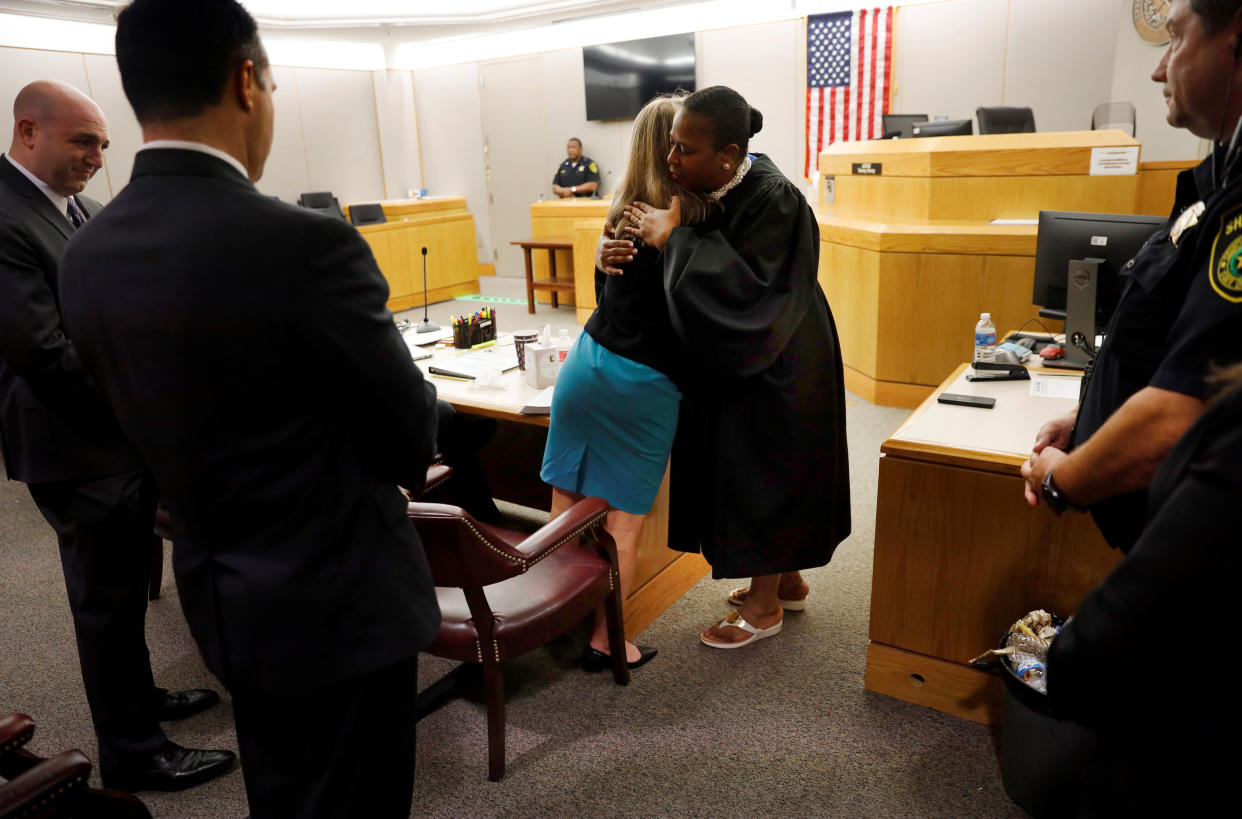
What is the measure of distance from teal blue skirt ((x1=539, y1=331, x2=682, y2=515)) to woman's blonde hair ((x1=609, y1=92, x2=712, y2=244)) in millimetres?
361

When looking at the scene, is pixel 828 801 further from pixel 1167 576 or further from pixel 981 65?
pixel 981 65

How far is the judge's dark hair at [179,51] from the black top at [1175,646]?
1.09 m

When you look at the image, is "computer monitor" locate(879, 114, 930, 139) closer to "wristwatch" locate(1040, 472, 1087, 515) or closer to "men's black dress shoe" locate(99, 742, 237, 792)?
"wristwatch" locate(1040, 472, 1087, 515)

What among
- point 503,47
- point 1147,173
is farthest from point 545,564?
point 503,47

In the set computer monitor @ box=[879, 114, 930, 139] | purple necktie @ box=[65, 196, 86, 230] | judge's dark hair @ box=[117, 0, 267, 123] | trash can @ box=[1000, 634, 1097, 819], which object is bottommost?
trash can @ box=[1000, 634, 1097, 819]

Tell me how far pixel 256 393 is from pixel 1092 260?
8.66 ft

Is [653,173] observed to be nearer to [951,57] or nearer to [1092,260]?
[1092,260]

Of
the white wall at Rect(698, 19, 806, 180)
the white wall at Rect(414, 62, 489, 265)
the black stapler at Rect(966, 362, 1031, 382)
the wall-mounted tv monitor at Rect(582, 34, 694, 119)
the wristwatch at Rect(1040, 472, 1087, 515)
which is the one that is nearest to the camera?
the wristwatch at Rect(1040, 472, 1087, 515)

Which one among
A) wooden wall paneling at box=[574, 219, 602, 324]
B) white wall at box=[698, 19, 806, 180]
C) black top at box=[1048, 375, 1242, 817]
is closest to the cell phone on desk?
black top at box=[1048, 375, 1242, 817]

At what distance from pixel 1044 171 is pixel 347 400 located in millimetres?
4322

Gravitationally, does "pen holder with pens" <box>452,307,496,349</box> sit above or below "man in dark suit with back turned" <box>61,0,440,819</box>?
below

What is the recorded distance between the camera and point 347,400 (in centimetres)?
104

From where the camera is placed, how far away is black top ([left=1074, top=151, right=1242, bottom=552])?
985 millimetres

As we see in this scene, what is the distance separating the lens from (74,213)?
2.06 m
